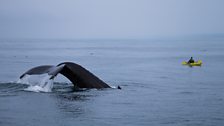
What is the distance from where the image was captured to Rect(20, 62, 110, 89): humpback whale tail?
13.8m

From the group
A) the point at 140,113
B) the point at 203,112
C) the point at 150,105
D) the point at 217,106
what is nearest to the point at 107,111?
the point at 140,113

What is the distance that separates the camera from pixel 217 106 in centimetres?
1575

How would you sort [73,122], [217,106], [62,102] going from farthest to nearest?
1. [217,106]
2. [62,102]
3. [73,122]

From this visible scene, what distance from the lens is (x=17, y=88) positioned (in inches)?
693

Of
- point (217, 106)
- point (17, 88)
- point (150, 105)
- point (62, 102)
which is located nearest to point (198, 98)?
point (217, 106)

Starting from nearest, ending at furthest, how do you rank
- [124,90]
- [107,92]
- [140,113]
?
[140,113] < [107,92] < [124,90]

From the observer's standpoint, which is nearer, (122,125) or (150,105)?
(122,125)

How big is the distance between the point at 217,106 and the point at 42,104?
6.50 meters

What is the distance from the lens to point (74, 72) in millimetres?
15141

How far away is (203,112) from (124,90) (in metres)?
5.44

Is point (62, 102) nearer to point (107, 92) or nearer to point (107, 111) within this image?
point (107, 111)

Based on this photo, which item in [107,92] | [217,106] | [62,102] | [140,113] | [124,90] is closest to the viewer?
[140,113]

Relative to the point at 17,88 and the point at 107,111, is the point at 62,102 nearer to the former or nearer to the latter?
the point at 107,111

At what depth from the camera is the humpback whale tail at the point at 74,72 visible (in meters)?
13.8
